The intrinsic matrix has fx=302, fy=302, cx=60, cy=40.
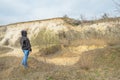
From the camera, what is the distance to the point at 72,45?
39000 mm

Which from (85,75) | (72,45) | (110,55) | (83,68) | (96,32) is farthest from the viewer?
(96,32)

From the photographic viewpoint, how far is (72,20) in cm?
4962

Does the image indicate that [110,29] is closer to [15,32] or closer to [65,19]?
[65,19]

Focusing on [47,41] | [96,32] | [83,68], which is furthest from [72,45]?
[83,68]

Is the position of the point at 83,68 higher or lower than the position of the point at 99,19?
lower

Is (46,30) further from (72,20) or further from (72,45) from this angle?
(72,45)

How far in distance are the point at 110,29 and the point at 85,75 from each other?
27.8 metres

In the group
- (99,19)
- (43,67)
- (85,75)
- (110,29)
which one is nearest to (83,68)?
(85,75)

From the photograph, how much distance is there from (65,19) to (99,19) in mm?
7508

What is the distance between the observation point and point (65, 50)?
37.2 metres

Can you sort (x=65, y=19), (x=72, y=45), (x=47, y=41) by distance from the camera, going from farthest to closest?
(x=65, y=19)
(x=47, y=41)
(x=72, y=45)

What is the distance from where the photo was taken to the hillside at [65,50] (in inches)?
609

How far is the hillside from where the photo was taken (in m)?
15.5

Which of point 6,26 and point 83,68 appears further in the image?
point 6,26
